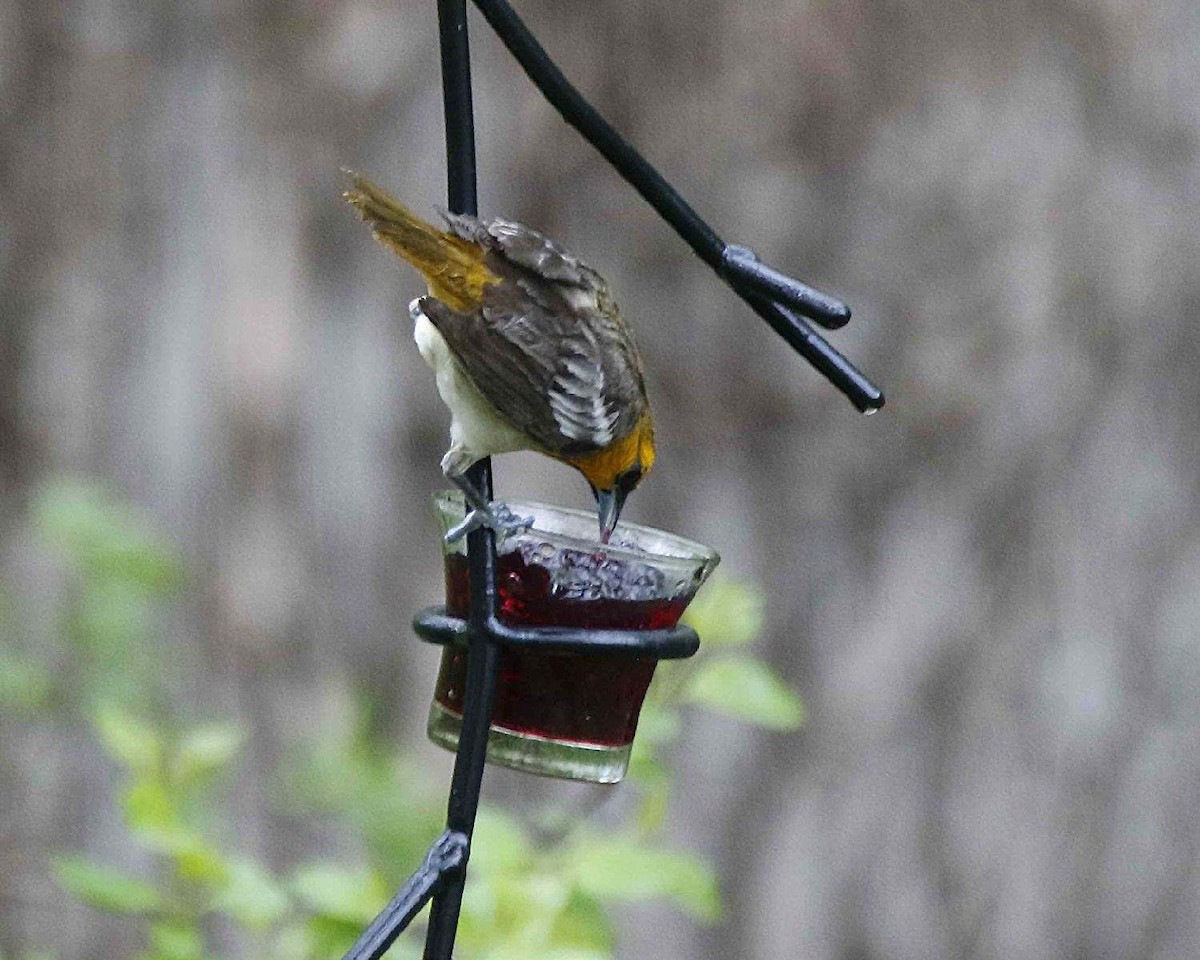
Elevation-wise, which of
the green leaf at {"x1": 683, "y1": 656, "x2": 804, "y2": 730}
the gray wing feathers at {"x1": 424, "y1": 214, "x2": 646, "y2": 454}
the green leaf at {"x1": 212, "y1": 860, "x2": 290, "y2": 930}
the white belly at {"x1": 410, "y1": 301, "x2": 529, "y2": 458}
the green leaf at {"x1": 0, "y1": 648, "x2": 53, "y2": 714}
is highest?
the gray wing feathers at {"x1": 424, "y1": 214, "x2": 646, "y2": 454}

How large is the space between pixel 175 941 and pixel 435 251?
662mm

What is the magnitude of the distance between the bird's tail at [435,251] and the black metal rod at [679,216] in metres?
0.31

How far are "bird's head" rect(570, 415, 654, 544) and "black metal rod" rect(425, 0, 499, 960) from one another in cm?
41

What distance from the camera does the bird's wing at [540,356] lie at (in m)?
1.43

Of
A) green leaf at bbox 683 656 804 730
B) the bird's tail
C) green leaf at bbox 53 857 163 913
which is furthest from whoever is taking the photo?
green leaf at bbox 683 656 804 730

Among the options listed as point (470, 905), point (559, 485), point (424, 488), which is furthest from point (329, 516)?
point (470, 905)

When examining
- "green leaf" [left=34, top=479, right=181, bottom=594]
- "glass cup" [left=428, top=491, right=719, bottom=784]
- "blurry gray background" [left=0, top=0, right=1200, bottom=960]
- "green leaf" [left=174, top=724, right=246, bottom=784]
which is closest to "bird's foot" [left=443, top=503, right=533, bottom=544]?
"glass cup" [left=428, top=491, right=719, bottom=784]

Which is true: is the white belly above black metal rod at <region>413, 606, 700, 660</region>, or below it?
above

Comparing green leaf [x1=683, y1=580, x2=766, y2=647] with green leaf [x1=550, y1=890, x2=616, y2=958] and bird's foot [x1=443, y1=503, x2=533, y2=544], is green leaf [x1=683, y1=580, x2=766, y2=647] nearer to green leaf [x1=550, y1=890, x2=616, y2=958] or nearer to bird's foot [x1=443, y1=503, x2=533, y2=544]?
green leaf [x1=550, y1=890, x2=616, y2=958]

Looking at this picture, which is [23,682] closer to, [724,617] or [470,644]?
[724,617]

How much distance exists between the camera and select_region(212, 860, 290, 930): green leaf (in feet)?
4.71

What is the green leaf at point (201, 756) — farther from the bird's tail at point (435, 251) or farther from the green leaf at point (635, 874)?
the bird's tail at point (435, 251)

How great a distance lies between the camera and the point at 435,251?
4.68 ft

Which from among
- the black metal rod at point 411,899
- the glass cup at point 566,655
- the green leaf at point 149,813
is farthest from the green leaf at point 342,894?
the black metal rod at point 411,899
